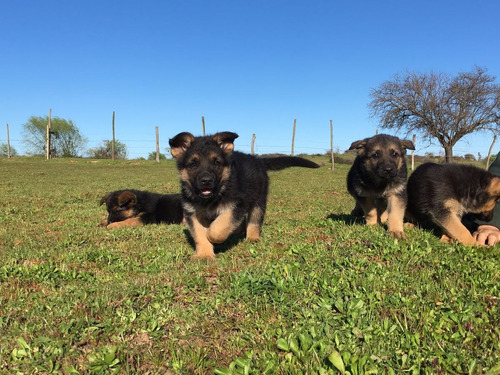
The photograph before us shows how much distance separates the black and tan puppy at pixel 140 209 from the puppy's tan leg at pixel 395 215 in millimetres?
4826

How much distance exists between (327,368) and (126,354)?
1330 mm

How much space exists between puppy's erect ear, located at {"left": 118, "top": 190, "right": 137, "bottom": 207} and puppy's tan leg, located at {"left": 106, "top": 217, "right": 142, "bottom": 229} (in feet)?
1.59

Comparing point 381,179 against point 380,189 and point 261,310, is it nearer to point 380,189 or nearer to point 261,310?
point 380,189

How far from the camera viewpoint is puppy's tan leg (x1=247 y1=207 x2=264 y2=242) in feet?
20.2

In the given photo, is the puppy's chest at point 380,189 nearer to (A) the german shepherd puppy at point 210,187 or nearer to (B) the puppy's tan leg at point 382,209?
(B) the puppy's tan leg at point 382,209

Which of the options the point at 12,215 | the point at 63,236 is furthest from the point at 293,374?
the point at 12,215

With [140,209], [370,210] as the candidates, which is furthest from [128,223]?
[370,210]

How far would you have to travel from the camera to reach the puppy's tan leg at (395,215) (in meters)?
5.41

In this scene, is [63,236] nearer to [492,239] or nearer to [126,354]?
[126,354]

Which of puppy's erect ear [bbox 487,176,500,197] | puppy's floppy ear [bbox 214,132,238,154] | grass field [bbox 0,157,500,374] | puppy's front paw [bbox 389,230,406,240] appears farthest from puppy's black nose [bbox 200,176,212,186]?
puppy's erect ear [bbox 487,176,500,197]

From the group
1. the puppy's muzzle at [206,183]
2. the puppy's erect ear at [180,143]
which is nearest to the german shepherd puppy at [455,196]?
the puppy's muzzle at [206,183]

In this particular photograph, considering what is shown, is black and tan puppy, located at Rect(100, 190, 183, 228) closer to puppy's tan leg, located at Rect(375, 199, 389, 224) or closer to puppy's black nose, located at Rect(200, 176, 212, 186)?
puppy's black nose, located at Rect(200, 176, 212, 186)

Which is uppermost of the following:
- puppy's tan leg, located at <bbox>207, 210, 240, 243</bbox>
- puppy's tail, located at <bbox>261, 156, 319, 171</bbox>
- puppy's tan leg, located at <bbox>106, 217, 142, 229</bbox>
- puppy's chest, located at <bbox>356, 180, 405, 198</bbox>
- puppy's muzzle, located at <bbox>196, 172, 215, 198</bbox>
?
puppy's tail, located at <bbox>261, 156, 319, 171</bbox>

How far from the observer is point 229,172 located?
534 centimetres
